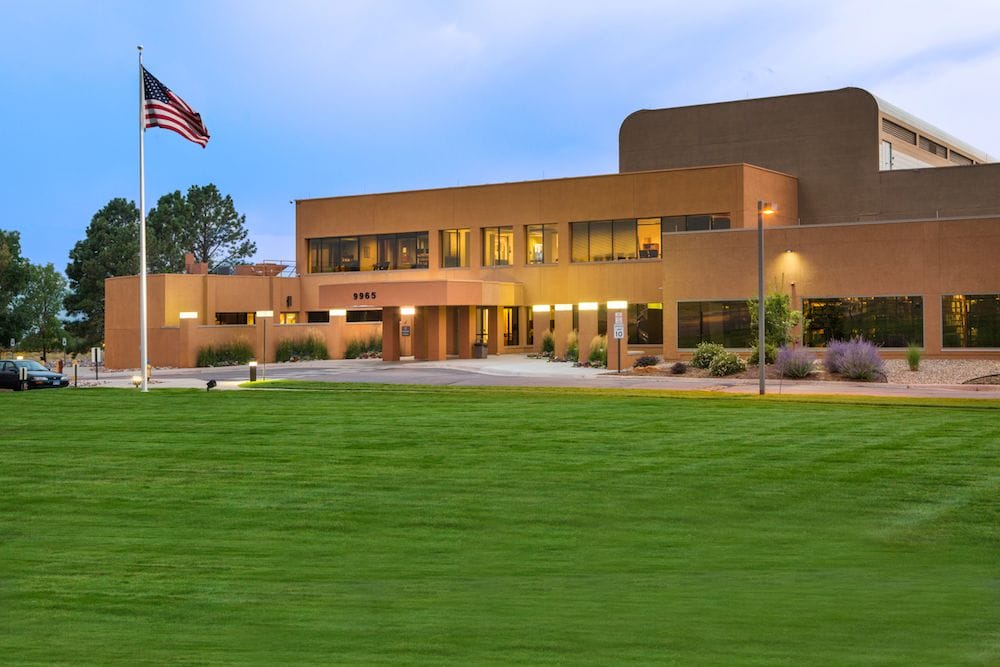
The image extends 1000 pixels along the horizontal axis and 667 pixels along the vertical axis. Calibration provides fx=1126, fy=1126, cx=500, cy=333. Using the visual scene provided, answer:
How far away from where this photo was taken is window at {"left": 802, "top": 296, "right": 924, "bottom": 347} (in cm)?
4702

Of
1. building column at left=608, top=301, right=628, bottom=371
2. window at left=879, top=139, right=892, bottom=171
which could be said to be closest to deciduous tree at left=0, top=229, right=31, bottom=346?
building column at left=608, top=301, right=628, bottom=371

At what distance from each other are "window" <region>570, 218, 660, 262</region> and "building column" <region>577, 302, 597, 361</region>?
10.7 m

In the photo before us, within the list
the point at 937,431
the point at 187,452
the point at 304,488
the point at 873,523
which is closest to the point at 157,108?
the point at 187,452

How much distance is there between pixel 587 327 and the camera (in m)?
52.3

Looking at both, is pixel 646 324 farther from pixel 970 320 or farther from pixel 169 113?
pixel 169 113

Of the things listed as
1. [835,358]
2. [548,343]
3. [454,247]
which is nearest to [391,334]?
[548,343]

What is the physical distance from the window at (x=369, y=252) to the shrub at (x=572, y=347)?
16.4 meters

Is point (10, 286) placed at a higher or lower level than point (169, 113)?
lower

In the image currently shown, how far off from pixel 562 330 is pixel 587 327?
6704mm

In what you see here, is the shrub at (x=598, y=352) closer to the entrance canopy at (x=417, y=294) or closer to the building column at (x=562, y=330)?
the building column at (x=562, y=330)

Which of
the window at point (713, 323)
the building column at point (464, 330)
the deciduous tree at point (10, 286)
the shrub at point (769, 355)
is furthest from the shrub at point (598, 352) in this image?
the deciduous tree at point (10, 286)

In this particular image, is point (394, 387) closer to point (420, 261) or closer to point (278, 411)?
point (278, 411)

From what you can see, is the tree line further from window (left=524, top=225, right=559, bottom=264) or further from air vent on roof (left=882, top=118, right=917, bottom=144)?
air vent on roof (left=882, top=118, right=917, bottom=144)

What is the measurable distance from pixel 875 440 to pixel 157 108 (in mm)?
25037
